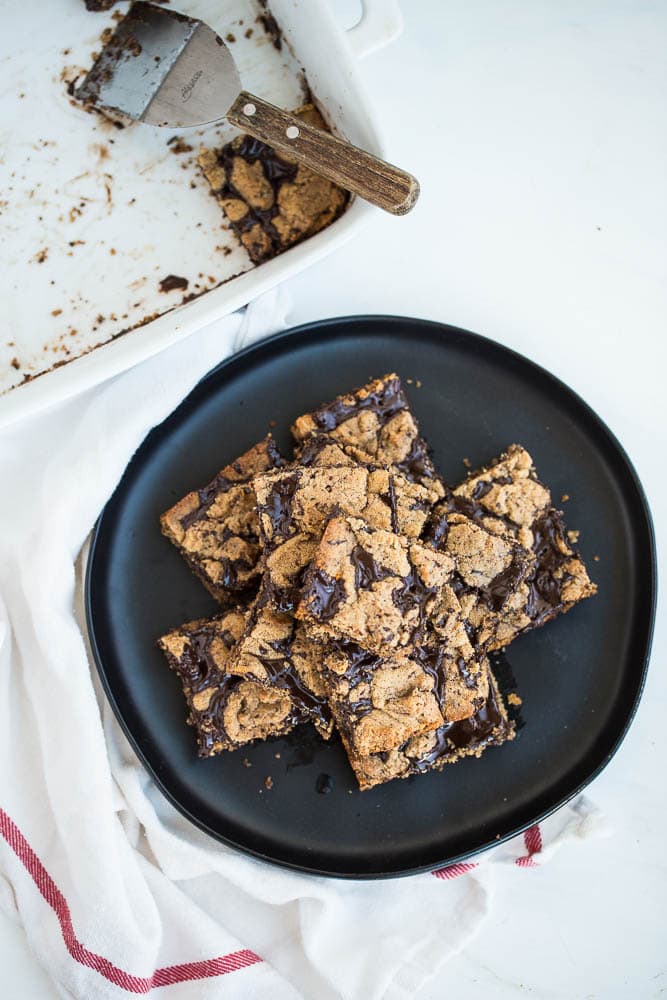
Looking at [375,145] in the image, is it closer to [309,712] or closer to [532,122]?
[532,122]

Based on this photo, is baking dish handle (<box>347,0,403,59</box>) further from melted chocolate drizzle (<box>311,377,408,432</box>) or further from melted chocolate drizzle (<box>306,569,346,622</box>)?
melted chocolate drizzle (<box>306,569,346,622</box>)

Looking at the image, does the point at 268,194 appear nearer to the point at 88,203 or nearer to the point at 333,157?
the point at 333,157

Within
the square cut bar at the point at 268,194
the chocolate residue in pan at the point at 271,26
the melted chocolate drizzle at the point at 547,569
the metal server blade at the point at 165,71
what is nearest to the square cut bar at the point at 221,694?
the melted chocolate drizzle at the point at 547,569

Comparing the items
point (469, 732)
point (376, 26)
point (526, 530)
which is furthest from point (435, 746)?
point (376, 26)

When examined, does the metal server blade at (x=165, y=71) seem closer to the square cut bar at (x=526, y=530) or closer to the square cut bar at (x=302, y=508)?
the square cut bar at (x=302, y=508)

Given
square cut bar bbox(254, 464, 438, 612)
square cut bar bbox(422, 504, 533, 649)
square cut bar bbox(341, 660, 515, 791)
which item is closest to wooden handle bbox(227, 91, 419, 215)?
square cut bar bbox(254, 464, 438, 612)

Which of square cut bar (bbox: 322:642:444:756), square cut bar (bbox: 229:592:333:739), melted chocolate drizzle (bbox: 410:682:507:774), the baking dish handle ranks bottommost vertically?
melted chocolate drizzle (bbox: 410:682:507:774)

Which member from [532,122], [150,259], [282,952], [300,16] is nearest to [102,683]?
[282,952]

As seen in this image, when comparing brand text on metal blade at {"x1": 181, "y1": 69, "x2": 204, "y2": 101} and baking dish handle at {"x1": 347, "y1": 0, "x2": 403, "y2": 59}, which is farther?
brand text on metal blade at {"x1": 181, "y1": 69, "x2": 204, "y2": 101}
